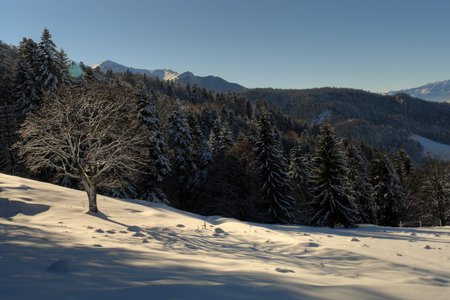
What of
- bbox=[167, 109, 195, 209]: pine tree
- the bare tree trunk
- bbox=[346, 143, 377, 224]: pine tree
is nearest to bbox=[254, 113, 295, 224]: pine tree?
bbox=[167, 109, 195, 209]: pine tree

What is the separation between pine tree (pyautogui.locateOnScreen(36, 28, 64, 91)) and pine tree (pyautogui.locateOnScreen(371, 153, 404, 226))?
42117 mm

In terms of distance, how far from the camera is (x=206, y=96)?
166500mm

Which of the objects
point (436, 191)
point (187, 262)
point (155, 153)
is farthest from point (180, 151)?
point (187, 262)

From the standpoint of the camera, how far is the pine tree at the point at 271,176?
35250 millimetres

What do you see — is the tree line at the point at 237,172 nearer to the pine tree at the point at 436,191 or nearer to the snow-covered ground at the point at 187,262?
the pine tree at the point at 436,191

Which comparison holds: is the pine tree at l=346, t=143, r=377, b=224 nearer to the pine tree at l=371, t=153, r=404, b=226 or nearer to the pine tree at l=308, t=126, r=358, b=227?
the pine tree at l=371, t=153, r=404, b=226

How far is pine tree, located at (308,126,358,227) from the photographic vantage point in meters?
32.8

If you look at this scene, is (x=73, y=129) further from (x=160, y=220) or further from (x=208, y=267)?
(x=208, y=267)

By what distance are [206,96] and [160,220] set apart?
154 meters

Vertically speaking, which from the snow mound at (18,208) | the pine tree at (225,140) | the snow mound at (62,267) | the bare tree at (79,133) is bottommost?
the snow mound at (18,208)

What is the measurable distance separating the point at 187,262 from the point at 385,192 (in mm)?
44981

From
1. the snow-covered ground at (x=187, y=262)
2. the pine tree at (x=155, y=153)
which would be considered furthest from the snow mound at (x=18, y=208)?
the pine tree at (x=155, y=153)

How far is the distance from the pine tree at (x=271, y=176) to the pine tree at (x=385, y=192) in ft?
55.1

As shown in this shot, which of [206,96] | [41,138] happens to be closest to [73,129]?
[41,138]
